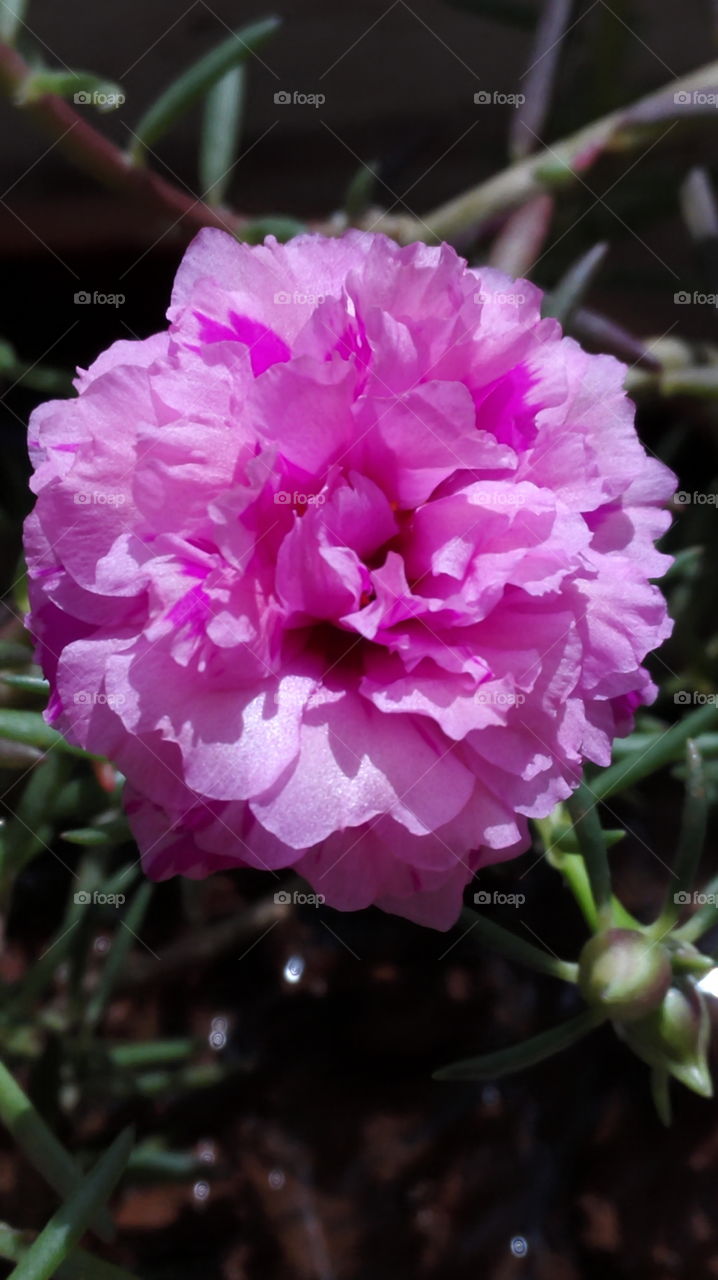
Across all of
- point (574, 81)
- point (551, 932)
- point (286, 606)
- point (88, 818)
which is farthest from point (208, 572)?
point (574, 81)

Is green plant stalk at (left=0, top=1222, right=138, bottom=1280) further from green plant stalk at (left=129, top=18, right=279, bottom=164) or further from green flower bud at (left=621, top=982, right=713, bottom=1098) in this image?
green plant stalk at (left=129, top=18, right=279, bottom=164)

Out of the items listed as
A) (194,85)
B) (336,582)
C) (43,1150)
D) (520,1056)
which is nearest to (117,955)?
(43,1150)

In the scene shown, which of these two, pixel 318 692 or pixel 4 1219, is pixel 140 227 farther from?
pixel 4 1219

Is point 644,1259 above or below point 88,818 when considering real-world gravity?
below

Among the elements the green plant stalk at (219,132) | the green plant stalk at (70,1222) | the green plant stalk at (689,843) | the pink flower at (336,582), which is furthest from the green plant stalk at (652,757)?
the green plant stalk at (219,132)

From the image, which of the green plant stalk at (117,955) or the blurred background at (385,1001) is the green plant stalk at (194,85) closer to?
the blurred background at (385,1001)

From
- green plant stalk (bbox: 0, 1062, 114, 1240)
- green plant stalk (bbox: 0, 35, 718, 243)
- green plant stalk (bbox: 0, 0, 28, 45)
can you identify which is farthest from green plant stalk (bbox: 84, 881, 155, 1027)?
green plant stalk (bbox: 0, 0, 28, 45)

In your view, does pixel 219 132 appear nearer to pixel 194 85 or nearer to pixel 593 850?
pixel 194 85
